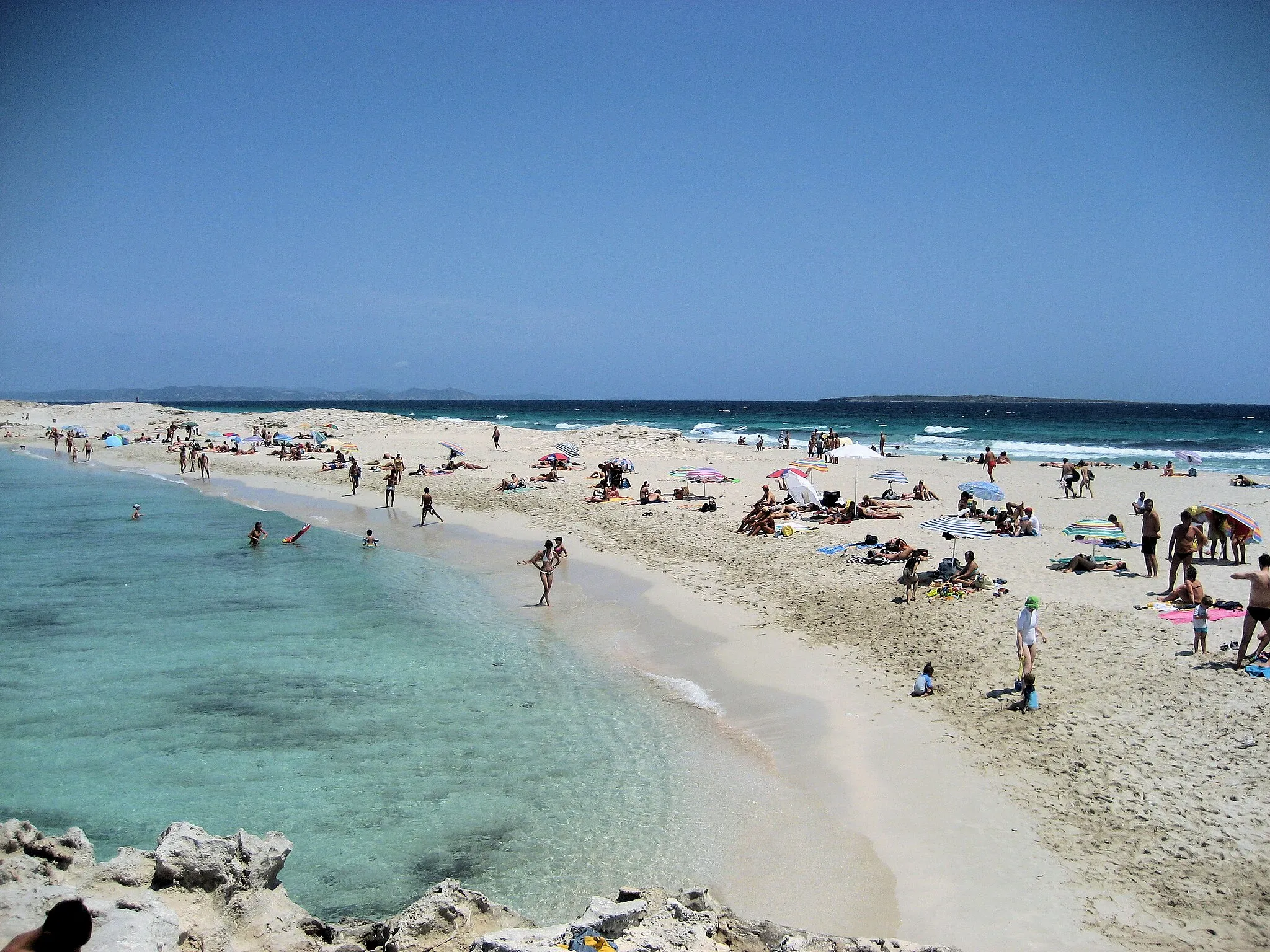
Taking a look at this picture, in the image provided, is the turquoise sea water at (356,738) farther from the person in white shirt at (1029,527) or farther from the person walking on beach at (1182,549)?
the person in white shirt at (1029,527)

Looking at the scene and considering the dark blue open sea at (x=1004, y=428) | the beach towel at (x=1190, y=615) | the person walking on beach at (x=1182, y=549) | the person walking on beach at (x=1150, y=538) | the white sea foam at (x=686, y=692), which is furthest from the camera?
the dark blue open sea at (x=1004, y=428)

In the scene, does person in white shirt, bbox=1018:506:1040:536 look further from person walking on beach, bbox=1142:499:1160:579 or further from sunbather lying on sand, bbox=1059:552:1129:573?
person walking on beach, bbox=1142:499:1160:579

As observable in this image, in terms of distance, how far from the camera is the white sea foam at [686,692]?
35.1ft

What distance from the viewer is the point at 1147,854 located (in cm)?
671

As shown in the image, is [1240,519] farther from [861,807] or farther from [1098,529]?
[861,807]

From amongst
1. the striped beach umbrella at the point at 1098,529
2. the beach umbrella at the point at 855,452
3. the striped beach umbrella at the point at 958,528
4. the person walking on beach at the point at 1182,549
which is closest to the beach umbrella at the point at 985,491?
the beach umbrella at the point at 855,452

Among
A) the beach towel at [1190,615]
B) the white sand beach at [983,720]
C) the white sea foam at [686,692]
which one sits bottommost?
the white sea foam at [686,692]

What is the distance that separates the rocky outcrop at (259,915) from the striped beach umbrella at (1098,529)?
552 inches

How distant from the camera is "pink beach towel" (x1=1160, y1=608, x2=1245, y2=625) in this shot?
1183 cm

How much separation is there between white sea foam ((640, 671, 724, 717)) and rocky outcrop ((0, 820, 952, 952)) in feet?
17.1

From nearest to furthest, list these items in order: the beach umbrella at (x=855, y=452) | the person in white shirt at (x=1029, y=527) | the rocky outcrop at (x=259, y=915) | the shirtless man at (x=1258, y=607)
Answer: the rocky outcrop at (x=259, y=915), the shirtless man at (x=1258, y=607), the person in white shirt at (x=1029, y=527), the beach umbrella at (x=855, y=452)

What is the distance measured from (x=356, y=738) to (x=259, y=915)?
16.1 ft

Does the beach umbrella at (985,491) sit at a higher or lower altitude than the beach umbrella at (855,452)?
lower

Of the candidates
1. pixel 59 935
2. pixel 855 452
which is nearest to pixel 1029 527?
pixel 855 452
